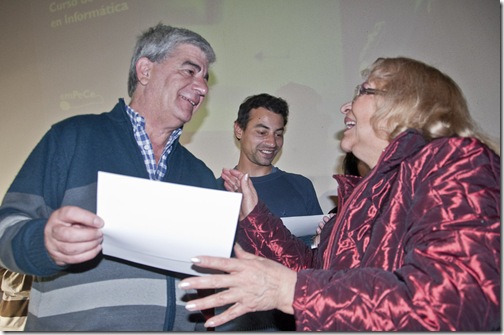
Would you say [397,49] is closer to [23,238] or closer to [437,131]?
[437,131]

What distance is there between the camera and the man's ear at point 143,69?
1.68 m

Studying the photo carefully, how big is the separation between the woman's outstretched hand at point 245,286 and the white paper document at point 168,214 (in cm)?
6

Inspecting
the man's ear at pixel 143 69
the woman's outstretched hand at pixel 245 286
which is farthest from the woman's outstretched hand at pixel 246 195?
the woman's outstretched hand at pixel 245 286

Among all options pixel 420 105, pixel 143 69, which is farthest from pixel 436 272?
pixel 143 69

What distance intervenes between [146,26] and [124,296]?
2.61 m

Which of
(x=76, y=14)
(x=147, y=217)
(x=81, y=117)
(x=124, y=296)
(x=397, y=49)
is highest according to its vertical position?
(x=76, y=14)

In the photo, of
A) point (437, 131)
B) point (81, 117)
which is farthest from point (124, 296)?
point (437, 131)

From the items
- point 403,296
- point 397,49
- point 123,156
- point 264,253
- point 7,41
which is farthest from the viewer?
point 7,41

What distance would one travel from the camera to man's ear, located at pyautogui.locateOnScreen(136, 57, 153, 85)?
5.52ft

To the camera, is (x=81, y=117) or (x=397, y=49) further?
(x=397, y=49)

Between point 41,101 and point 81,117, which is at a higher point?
point 41,101

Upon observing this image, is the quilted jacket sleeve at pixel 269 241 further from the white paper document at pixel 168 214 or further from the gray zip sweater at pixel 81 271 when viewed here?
the white paper document at pixel 168 214

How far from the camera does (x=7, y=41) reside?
11.5ft

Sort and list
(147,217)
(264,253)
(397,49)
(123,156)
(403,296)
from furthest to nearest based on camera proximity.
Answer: (397,49) → (264,253) → (123,156) → (147,217) → (403,296)
